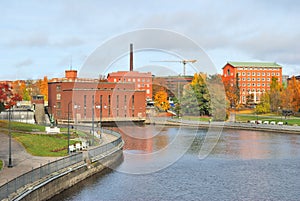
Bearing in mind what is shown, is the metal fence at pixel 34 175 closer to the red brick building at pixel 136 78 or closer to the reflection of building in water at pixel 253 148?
the reflection of building in water at pixel 253 148

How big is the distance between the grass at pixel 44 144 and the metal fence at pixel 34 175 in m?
4.67

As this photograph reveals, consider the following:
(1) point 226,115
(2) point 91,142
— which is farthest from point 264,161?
(1) point 226,115

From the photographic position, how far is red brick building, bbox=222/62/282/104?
144 meters

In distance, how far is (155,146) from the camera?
168 feet

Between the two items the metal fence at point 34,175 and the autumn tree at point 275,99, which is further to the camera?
the autumn tree at point 275,99

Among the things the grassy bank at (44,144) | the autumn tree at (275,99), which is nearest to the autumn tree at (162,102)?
the autumn tree at (275,99)

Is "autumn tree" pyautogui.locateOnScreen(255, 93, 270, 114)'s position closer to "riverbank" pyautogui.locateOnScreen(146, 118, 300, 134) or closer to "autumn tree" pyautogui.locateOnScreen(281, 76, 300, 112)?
"autumn tree" pyautogui.locateOnScreen(281, 76, 300, 112)

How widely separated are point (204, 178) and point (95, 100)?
6738 centimetres

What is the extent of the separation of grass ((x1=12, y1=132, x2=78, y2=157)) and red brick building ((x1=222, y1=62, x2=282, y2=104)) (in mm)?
107852

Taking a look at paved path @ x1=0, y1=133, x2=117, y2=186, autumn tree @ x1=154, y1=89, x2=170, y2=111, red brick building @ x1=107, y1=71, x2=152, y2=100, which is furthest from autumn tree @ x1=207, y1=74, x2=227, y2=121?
paved path @ x1=0, y1=133, x2=117, y2=186

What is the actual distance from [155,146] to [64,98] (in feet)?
157

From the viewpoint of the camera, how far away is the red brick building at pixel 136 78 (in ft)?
456

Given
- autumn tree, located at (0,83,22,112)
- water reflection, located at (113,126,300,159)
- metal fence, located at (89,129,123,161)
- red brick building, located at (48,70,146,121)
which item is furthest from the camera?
red brick building, located at (48,70,146,121)

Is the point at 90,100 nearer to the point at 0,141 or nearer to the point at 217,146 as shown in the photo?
the point at 217,146
